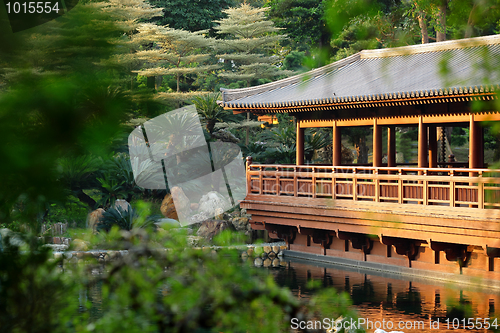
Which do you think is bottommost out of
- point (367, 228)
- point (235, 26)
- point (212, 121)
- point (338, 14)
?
point (367, 228)

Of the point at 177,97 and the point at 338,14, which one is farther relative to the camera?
the point at 177,97

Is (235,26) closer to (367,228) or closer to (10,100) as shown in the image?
(367,228)

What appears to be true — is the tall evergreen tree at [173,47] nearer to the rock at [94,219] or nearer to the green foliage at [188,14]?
the green foliage at [188,14]

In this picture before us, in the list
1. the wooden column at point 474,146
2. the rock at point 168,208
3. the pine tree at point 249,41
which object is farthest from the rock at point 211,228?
the pine tree at point 249,41

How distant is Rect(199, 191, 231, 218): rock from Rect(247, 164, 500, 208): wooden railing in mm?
2530

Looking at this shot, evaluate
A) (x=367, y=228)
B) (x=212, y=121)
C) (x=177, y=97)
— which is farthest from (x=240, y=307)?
(x=177, y=97)

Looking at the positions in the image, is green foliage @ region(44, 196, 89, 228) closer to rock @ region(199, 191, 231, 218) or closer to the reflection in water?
rock @ region(199, 191, 231, 218)

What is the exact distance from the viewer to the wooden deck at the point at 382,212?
10.3 meters

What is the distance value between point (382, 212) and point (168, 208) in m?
9.01

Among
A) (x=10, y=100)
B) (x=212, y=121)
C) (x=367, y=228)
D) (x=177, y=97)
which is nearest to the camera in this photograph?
(x=10, y=100)

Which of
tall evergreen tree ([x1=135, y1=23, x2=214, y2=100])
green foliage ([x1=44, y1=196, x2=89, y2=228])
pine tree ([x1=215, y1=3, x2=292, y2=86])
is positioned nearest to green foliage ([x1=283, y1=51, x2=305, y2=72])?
pine tree ([x1=215, y1=3, x2=292, y2=86])

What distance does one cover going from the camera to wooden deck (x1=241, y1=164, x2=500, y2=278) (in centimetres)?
1026

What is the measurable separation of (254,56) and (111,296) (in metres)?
28.0

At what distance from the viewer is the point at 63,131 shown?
72.9 inches
